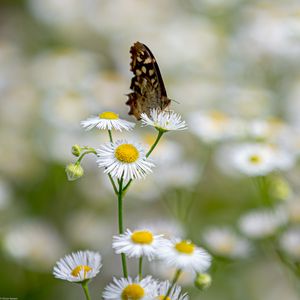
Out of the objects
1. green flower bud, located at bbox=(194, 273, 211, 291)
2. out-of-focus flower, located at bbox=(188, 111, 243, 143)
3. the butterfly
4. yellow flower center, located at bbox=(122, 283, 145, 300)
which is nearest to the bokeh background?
out-of-focus flower, located at bbox=(188, 111, 243, 143)

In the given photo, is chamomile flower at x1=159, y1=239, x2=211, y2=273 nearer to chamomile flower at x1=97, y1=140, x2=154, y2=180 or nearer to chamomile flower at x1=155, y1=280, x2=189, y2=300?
chamomile flower at x1=155, y1=280, x2=189, y2=300

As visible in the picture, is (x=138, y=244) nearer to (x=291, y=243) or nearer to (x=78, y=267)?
(x=78, y=267)

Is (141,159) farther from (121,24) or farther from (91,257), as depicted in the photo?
(121,24)

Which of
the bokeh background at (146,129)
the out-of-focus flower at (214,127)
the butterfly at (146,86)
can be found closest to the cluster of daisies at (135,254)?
the butterfly at (146,86)

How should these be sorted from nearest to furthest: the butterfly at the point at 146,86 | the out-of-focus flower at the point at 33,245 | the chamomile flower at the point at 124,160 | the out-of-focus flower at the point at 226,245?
the chamomile flower at the point at 124,160 < the butterfly at the point at 146,86 < the out-of-focus flower at the point at 226,245 < the out-of-focus flower at the point at 33,245

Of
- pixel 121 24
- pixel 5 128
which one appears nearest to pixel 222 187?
pixel 5 128

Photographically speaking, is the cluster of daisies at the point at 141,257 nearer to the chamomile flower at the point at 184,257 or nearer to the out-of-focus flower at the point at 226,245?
the chamomile flower at the point at 184,257
